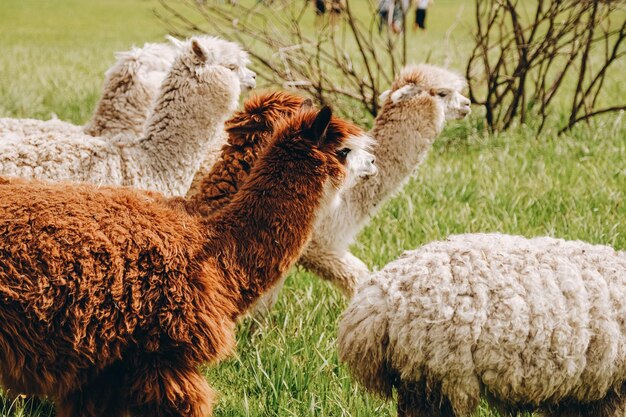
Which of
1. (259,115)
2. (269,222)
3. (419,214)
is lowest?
(419,214)

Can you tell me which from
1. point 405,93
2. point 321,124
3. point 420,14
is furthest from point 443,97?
point 420,14

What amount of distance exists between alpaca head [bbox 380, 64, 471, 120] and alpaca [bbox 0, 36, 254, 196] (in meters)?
0.97

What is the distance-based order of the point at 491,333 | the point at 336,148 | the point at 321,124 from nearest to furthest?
1. the point at 491,333
2. the point at 321,124
3. the point at 336,148

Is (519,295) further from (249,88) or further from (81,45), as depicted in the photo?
(81,45)

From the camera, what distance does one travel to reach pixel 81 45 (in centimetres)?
1877

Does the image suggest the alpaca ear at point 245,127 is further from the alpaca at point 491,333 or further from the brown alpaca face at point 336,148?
the alpaca at point 491,333

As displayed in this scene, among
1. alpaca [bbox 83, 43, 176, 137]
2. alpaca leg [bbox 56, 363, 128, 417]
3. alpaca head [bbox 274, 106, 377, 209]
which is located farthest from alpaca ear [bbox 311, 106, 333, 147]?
alpaca [bbox 83, 43, 176, 137]

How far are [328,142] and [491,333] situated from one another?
3.16 ft

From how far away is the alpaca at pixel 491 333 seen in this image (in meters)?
2.41

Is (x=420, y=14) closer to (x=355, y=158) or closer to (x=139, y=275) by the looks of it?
(x=355, y=158)

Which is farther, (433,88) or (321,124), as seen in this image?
(433,88)

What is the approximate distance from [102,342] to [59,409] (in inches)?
14.5

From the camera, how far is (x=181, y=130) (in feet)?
14.1

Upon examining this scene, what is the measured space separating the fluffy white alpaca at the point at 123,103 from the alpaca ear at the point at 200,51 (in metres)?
0.84
